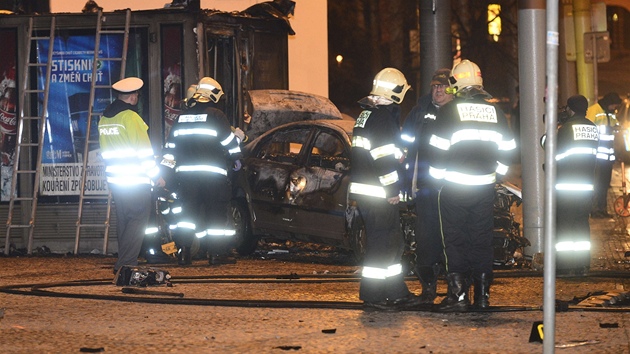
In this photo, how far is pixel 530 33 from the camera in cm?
1230

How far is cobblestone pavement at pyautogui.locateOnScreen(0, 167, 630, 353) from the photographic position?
7.77 metres

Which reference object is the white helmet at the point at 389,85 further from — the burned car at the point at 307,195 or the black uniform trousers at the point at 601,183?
the black uniform trousers at the point at 601,183

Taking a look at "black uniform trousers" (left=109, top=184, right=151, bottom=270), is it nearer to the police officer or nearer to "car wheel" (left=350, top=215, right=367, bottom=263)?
"car wheel" (left=350, top=215, right=367, bottom=263)

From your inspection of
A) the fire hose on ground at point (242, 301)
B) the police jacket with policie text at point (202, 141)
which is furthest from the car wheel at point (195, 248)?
the fire hose on ground at point (242, 301)

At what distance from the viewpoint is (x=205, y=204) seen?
1267 centimetres

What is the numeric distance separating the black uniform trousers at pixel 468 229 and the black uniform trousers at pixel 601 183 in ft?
27.7

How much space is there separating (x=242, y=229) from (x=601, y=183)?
6.36 metres

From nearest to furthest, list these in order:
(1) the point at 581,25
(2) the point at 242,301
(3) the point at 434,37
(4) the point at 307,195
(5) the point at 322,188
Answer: (2) the point at 242,301 → (5) the point at 322,188 → (4) the point at 307,195 → (3) the point at 434,37 → (1) the point at 581,25

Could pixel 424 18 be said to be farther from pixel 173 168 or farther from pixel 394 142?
pixel 394 142

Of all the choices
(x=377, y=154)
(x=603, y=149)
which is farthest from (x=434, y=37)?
(x=377, y=154)

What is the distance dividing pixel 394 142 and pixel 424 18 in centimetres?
Result: 556

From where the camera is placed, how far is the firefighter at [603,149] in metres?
17.2

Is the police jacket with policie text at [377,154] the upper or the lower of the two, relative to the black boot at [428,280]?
upper

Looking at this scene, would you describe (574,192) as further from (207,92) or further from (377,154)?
(207,92)
